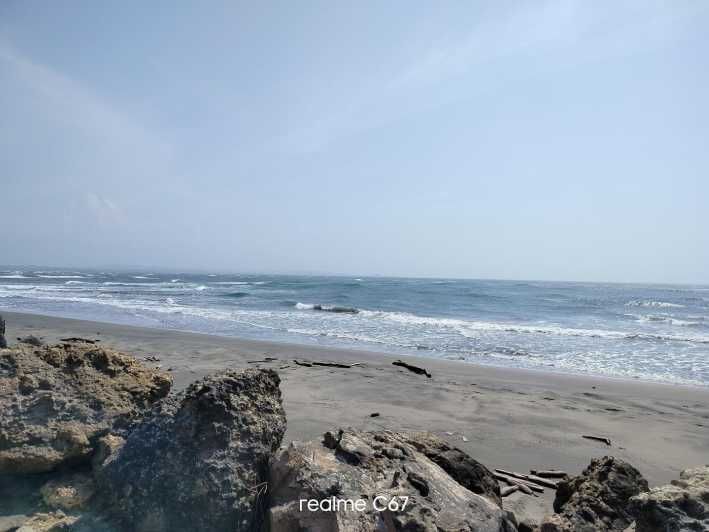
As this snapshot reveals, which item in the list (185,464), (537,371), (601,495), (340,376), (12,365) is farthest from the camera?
(537,371)

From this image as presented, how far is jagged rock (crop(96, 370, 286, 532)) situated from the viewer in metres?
2.35

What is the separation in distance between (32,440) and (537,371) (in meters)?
9.23

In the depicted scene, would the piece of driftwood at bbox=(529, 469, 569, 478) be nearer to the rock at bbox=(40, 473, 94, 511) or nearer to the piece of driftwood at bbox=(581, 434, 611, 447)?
the piece of driftwood at bbox=(581, 434, 611, 447)

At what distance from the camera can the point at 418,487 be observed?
237 cm

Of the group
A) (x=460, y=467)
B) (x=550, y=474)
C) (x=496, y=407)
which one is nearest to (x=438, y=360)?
(x=496, y=407)

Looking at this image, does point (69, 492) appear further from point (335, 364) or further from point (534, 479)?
point (335, 364)

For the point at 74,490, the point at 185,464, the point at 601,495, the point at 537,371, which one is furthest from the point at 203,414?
the point at 537,371

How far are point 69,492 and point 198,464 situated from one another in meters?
0.93

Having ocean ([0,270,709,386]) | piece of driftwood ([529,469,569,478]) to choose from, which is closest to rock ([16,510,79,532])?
piece of driftwood ([529,469,569,478])

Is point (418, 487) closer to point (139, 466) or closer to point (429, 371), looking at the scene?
point (139, 466)

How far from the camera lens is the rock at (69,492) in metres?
2.58

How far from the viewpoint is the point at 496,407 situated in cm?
631

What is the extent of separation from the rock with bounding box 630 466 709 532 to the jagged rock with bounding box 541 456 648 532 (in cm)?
40

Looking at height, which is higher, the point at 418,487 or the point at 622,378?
the point at 418,487
